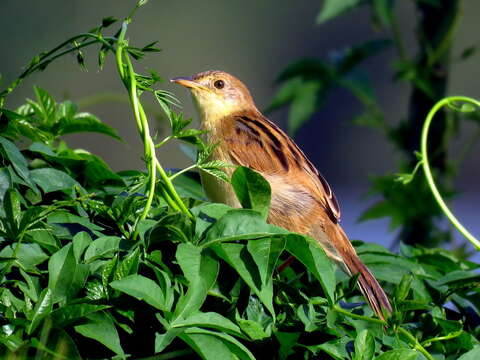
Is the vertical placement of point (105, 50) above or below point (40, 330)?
above

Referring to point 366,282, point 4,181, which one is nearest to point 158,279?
point 4,181

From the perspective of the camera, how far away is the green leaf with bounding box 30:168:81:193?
6.52 feet

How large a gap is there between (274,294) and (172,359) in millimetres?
297

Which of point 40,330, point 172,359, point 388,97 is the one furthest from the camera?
point 388,97

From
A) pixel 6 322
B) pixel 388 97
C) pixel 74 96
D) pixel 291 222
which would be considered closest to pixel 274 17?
pixel 388 97

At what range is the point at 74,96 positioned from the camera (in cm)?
856

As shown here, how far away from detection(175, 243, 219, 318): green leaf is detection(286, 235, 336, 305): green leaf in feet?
0.56

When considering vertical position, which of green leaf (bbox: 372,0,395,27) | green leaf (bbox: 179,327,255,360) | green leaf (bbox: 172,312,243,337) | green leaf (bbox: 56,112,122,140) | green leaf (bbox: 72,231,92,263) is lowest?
green leaf (bbox: 179,327,255,360)

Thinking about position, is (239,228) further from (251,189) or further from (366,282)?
(366,282)

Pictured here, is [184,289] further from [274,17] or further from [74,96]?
[274,17]

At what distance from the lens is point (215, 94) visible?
12.7 feet

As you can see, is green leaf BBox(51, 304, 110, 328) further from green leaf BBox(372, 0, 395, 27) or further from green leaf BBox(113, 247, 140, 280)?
green leaf BBox(372, 0, 395, 27)

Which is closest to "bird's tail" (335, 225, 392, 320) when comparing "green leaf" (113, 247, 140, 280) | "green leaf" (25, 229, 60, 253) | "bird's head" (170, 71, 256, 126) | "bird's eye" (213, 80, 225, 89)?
"green leaf" (113, 247, 140, 280)

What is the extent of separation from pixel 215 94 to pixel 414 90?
114 cm
